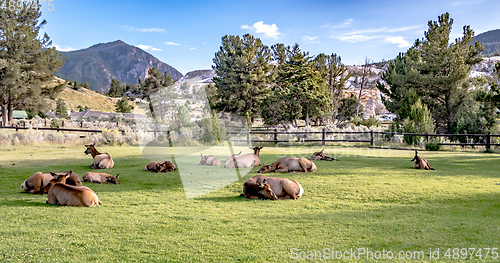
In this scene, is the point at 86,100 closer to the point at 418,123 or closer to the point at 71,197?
the point at 418,123

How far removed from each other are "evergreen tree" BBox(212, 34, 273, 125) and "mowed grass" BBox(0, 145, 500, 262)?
38.1 meters

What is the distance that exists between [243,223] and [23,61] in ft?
154

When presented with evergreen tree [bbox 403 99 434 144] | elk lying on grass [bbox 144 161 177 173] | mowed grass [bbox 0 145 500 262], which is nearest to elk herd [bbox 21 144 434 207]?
mowed grass [bbox 0 145 500 262]

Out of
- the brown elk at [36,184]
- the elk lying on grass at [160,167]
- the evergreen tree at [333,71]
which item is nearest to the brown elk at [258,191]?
the brown elk at [36,184]

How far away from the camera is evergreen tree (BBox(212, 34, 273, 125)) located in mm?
43969

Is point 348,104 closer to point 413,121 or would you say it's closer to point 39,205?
point 413,121

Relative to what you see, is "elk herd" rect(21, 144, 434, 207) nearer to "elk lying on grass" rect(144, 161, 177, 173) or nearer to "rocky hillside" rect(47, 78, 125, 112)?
"elk lying on grass" rect(144, 161, 177, 173)

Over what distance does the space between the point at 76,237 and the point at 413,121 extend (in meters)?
21.6

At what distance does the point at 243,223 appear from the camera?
12.4 ft

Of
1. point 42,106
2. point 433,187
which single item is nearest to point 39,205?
point 433,187

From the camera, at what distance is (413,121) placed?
20.3 m

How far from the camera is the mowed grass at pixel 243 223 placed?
2928mm

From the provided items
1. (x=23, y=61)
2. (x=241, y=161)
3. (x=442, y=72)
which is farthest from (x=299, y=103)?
(x=23, y=61)

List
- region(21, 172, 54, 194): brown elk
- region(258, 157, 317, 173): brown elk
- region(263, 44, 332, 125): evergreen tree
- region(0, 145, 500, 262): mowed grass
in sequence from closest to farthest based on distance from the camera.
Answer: region(0, 145, 500, 262): mowed grass < region(21, 172, 54, 194): brown elk < region(258, 157, 317, 173): brown elk < region(263, 44, 332, 125): evergreen tree
